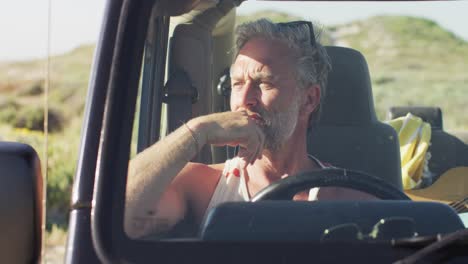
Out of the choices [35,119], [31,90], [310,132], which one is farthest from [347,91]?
[31,90]

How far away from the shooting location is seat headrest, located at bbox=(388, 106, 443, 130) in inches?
125

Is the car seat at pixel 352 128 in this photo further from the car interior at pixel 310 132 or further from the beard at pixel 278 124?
the beard at pixel 278 124

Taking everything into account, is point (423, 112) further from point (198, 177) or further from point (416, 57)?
point (198, 177)

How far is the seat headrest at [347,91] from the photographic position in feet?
10.3

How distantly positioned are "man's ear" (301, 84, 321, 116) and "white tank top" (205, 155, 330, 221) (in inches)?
11.2

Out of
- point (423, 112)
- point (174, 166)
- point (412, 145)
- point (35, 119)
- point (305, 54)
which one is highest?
point (305, 54)

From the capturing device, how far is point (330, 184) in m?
2.99

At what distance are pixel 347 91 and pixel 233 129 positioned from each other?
23.0 inches

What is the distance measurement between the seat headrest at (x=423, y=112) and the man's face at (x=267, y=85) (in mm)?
317

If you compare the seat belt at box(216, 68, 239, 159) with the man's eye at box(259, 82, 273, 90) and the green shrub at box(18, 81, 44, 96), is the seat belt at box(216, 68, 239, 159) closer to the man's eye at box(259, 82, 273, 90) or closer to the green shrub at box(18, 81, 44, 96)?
the man's eye at box(259, 82, 273, 90)

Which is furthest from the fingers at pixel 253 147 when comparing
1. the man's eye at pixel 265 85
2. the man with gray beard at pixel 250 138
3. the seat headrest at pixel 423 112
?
the seat headrest at pixel 423 112

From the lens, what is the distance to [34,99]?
98.5 ft

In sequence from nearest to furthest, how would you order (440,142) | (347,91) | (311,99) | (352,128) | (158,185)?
1. (158,185)
2. (311,99)
3. (347,91)
4. (352,128)
5. (440,142)

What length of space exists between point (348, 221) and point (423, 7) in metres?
0.58
